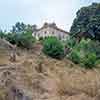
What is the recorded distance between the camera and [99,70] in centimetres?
1430

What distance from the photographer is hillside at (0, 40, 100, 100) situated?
1002cm

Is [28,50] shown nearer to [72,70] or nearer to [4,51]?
[4,51]

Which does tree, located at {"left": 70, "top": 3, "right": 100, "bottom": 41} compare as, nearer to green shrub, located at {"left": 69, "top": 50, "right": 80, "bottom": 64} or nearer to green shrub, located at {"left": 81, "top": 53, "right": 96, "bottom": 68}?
green shrub, located at {"left": 69, "top": 50, "right": 80, "bottom": 64}

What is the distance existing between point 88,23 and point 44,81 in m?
14.2

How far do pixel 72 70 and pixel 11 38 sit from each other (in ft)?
14.0

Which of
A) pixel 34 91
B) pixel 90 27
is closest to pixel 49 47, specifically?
pixel 34 91

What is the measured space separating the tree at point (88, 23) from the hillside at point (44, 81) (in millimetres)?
9834

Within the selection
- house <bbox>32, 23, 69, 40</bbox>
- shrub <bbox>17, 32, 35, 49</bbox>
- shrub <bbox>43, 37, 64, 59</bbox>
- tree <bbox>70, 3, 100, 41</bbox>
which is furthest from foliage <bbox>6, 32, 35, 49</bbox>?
house <bbox>32, 23, 69, 40</bbox>

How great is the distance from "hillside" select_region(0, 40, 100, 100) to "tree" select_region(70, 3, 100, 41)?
9.83m

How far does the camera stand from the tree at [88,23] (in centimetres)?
2306

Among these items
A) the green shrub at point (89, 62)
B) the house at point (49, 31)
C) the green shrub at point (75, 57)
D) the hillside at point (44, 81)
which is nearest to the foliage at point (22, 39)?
the hillside at point (44, 81)

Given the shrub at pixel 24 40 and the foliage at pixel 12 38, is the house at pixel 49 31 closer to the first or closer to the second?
the foliage at pixel 12 38

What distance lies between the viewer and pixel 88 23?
24.5 meters

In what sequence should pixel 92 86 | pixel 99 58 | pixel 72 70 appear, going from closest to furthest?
1. pixel 92 86
2. pixel 72 70
3. pixel 99 58
